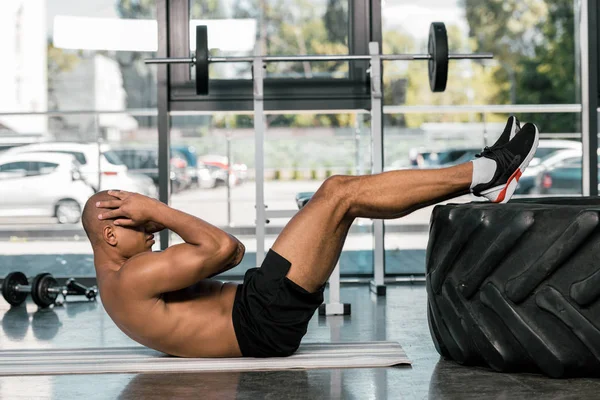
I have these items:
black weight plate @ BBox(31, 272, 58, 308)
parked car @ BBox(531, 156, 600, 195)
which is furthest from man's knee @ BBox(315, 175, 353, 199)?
parked car @ BBox(531, 156, 600, 195)

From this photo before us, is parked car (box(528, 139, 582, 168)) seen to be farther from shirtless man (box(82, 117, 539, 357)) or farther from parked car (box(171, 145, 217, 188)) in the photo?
shirtless man (box(82, 117, 539, 357))

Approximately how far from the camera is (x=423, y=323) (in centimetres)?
295

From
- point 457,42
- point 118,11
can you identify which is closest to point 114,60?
point 118,11

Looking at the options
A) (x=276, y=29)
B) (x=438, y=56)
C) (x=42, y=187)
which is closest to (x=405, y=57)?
(x=438, y=56)

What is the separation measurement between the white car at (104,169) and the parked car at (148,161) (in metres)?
0.03

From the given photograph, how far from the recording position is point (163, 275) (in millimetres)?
2021

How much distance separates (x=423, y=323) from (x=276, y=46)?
1.89 metres

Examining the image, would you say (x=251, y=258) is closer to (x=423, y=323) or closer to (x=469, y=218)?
(x=423, y=323)

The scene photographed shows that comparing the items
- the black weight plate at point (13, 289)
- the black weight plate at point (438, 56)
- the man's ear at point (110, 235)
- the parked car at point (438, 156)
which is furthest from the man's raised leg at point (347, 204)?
the parked car at point (438, 156)

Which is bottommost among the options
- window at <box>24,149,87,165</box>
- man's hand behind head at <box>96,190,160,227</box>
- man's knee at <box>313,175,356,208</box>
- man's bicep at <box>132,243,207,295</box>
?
man's bicep at <box>132,243,207,295</box>

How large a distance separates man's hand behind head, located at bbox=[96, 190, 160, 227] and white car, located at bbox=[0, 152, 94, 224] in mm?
2478

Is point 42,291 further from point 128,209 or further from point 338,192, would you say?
point 338,192

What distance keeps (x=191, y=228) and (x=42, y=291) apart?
1617 mm

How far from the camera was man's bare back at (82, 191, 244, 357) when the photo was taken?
2039 mm
